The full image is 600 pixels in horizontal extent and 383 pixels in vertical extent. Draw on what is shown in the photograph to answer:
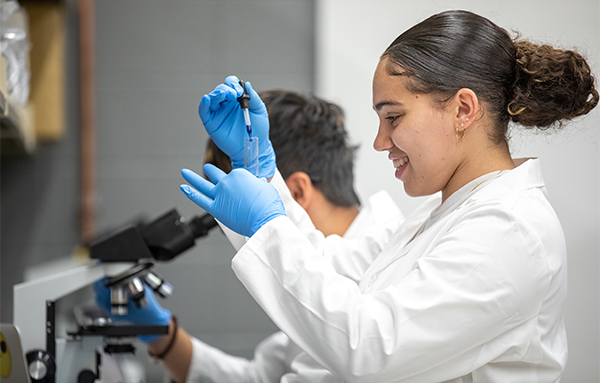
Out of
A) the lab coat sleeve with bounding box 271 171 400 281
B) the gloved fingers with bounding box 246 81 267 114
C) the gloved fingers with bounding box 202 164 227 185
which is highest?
the gloved fingers with bounding box 246 81 267 114

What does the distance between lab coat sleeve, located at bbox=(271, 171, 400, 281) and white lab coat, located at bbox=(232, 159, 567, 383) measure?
37 cm

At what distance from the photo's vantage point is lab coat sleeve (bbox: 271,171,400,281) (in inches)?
46.8

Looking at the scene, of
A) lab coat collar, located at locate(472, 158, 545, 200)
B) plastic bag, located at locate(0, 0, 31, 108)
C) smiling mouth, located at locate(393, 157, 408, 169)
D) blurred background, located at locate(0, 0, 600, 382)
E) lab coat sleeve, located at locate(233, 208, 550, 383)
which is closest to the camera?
lab coat sleeve, located at locate(233, 208, 550, 383)

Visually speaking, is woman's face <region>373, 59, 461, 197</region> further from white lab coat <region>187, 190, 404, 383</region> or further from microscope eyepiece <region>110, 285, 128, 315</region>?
microscope eyepiece <region>110, 285, 128, 315</region>

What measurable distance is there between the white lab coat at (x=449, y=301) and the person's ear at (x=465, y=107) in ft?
0.39

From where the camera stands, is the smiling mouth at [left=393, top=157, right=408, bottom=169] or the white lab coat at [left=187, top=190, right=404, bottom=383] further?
the white lab coat at [left=187, top=190, right=404, bottom=383]

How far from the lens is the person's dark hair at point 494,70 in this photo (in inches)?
32.8

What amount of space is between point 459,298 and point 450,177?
292 millimetres

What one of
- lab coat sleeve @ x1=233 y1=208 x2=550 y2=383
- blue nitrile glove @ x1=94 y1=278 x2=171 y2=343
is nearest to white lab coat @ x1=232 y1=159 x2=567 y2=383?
lab coat sleeve @ x1=233 y1=208 x2=550 y2=383

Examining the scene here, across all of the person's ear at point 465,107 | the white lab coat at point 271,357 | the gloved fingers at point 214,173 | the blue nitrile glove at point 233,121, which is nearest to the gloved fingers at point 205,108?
the blue nitrile glove at point 233,121

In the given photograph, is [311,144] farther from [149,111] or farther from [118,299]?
[149,111]

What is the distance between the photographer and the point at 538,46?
0.87 meters

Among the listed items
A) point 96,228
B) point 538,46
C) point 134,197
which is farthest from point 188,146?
point 538,46

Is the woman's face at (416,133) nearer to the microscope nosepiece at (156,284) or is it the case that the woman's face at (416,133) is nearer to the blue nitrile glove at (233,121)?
the blue nitrile glove at (233,121)
